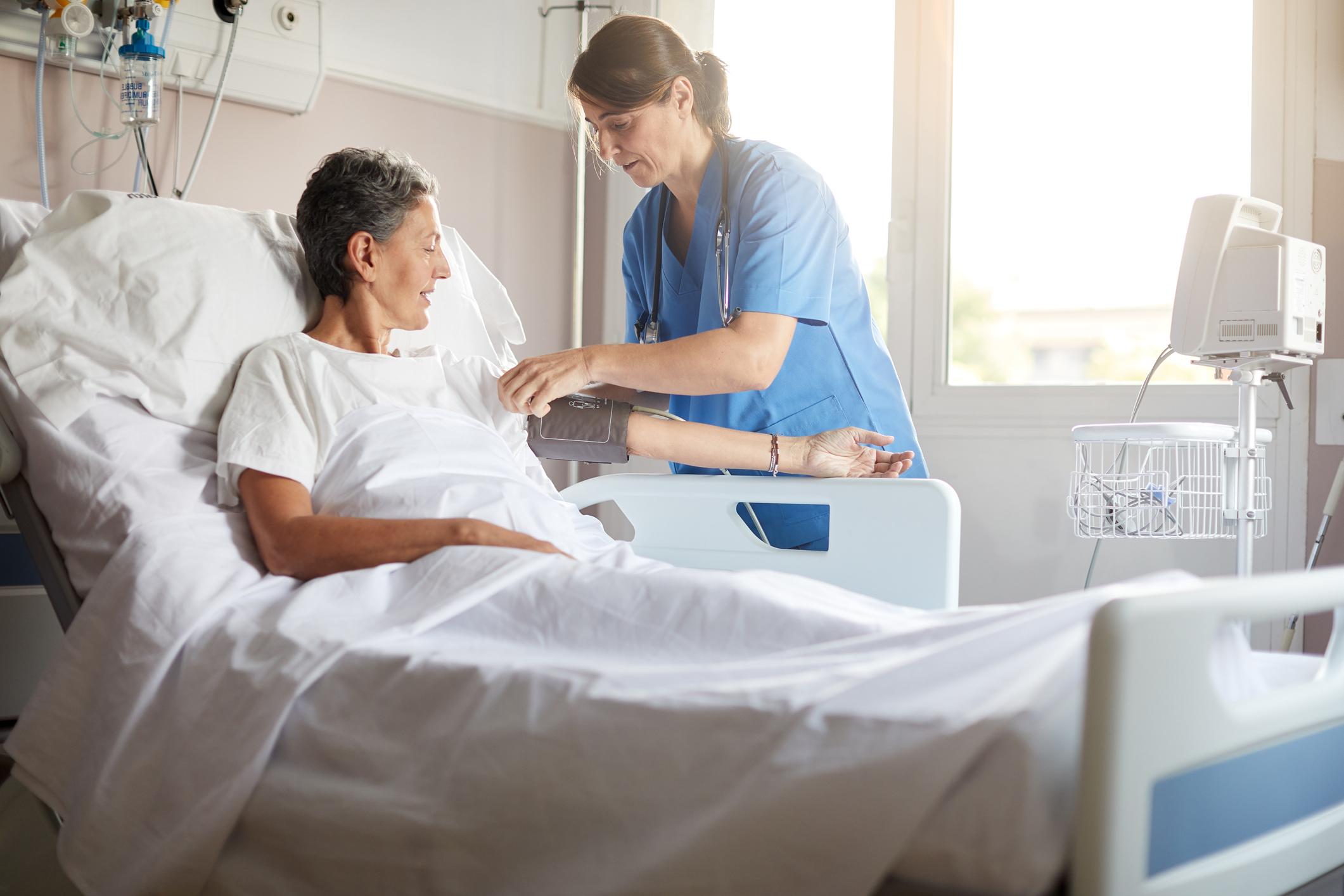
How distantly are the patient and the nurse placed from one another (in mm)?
100

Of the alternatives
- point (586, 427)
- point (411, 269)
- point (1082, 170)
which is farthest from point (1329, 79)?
point (411, 269)

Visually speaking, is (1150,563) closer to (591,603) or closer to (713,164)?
(713,164)

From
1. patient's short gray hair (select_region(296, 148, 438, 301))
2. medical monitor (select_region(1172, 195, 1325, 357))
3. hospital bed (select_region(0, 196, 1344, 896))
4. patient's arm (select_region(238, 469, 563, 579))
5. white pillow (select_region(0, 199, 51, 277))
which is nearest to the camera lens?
hospital bed (select_region(0, 196, 1344, 896))

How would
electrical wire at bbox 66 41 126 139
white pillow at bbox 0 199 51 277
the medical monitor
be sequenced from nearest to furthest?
white pillow at bbox 0 199 51 277, the medical monitor, electrical wire at bbox 66 41 126 139

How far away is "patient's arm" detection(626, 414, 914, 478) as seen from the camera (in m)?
1.65

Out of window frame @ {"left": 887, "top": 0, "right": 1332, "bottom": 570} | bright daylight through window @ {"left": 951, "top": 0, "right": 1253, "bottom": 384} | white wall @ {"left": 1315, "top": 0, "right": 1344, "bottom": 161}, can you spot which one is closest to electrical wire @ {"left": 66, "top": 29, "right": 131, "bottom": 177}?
window frame @ {"left": 887, "top": 0, "right": 1332, "bottom": 570}

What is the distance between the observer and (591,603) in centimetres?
101

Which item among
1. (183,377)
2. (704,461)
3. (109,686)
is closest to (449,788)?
(109,686)

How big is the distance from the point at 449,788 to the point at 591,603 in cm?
23

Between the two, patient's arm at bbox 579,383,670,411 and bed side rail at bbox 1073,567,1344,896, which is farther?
patient's arm at bbox 579,383,670,411

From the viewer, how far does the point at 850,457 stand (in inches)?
64.8

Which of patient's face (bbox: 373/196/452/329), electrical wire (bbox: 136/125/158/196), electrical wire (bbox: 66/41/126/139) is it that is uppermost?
electrical wire (bbox: 66/41/126/139)

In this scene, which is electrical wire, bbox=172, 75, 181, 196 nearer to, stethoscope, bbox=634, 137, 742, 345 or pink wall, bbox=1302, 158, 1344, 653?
stethoscope, bbox=634, 137, 742, 345

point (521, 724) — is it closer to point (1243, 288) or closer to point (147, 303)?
point (147, 303)
